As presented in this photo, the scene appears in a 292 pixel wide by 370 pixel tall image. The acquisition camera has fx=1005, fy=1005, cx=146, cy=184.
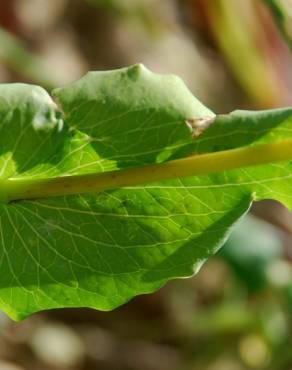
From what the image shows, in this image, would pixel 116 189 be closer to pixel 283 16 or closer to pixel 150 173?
pixel 150 173

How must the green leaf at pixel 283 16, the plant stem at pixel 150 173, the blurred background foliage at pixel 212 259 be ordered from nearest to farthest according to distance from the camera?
the plant stem at pixel 150 173 < the green leaf at pixel 283 16 < the blurred background foliage at pixel 212 259

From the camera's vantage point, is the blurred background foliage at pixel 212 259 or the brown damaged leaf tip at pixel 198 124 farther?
the blurred background foliage at pixel 212 259

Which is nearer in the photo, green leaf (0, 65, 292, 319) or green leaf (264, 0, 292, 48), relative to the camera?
green leaf (0, 65, 292, 319)

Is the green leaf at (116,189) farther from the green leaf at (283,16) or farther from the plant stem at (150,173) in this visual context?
the green leaf at (283,16)

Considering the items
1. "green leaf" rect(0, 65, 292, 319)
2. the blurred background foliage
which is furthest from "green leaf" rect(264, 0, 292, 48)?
the blurred background foliage

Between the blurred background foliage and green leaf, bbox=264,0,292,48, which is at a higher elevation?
green leaf, bbox=264,0,292,48

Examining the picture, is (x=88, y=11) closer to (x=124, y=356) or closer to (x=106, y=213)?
(x=124, y=356)

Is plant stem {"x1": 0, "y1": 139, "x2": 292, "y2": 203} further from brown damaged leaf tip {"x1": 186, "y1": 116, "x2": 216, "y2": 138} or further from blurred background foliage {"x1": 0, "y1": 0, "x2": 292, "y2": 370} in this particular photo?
blurred background foliage {"x1": 0, "y1": 0, "x2": 292, "y2": 370}

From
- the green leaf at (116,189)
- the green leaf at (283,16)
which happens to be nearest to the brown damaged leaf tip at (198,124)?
the green leaf at (116,189)
